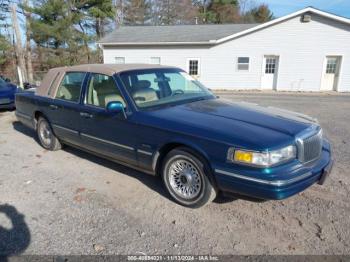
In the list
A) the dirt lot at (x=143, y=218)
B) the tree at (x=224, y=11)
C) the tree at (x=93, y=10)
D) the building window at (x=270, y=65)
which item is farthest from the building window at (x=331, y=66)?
the tree at (x=224, y=11)

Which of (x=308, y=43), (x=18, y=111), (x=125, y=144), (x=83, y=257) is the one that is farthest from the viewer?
(x=308, y=43)

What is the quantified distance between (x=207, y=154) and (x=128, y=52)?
18736 millimetres

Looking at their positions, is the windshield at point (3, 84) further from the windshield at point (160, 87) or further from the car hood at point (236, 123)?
the car hood at point (236, 123)

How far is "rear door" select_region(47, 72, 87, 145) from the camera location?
A: 15.9 feet

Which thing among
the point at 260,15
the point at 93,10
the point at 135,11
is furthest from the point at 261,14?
the point at 93,10

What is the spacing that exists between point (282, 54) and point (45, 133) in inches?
656

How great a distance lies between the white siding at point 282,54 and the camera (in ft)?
60.2

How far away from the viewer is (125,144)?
411cm

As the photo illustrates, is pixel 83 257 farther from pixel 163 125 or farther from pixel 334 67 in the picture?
pixel 334 67

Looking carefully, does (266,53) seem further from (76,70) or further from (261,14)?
(261,14)

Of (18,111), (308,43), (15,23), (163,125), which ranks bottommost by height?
(18,111)

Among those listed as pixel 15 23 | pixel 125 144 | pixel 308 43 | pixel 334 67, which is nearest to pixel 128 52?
pixel 15 23

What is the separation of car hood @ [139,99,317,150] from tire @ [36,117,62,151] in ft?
9.43

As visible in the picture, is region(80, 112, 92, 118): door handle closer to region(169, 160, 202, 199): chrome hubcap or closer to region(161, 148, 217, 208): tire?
region(161, 148, 217, 208): tire
